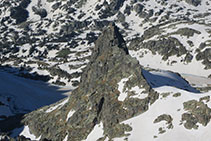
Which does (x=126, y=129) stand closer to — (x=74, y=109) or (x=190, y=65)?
(x=74, y=109)

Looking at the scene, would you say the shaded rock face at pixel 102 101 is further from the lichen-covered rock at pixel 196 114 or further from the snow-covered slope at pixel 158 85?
the lichen-covered rock at pixel 196 114

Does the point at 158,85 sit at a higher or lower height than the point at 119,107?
higher

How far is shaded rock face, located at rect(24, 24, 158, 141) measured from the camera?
56.5 metres

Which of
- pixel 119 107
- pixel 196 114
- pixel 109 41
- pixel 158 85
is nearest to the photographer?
pixel 196 114

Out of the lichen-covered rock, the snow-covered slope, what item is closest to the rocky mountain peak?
→ the snow-covered slope

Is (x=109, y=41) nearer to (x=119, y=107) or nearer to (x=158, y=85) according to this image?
(x=158, y=85)

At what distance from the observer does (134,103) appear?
2226 inches

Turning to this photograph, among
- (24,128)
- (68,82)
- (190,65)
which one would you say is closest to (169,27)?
(190,65)

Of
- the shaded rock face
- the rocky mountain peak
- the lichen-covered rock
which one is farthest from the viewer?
the rocky mountain peak

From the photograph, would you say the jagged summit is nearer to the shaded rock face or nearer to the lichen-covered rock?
the shaded rock face

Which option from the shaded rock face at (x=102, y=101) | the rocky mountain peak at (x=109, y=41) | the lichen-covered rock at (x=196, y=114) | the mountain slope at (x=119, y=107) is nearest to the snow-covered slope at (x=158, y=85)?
the lichen-covered rock at (x=196, y=114)

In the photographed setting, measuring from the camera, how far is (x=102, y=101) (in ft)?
203

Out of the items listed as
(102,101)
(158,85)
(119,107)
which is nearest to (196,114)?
(158,85)

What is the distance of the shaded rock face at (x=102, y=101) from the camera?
56.5m
